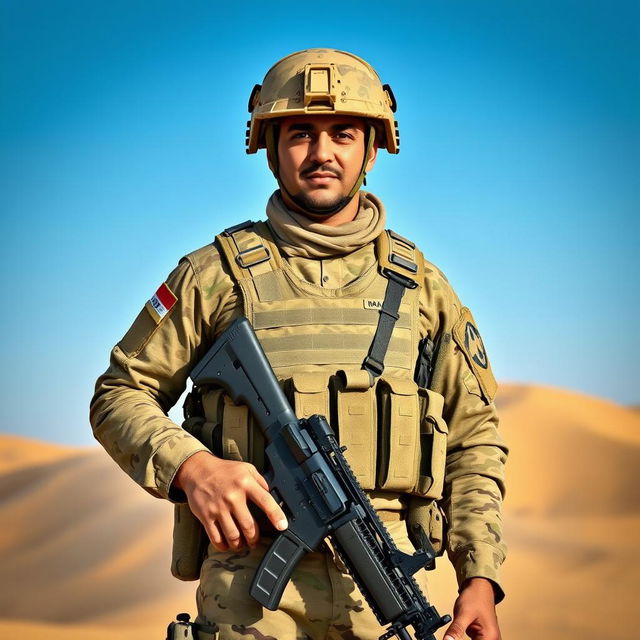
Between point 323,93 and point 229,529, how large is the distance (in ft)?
4.62

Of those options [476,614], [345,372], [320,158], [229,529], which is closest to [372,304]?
[345,372]

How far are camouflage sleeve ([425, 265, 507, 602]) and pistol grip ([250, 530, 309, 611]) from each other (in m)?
0.62

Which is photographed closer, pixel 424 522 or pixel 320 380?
pixel 320 380

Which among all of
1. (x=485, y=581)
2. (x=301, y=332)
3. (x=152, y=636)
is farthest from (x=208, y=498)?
(x=152, y=636)

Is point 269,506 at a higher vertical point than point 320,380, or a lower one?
lower

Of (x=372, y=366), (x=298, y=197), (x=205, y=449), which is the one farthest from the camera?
(x=298, y=197)

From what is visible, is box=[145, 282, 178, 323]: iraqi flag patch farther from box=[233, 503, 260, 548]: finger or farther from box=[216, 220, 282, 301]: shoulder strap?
box=[233, 503, 260, 548]: finger

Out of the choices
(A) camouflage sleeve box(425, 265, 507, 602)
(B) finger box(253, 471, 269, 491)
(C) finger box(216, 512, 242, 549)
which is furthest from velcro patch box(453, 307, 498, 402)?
(C) finger box(216, 512, 242, 549)

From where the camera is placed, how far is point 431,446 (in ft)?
11.8

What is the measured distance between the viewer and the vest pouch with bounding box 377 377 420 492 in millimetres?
Result: 3471

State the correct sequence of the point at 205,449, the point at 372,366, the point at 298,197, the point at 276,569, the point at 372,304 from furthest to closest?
the point at 298,197, the point at 372,304, the point at 372,366, the point at 205,449, the point at 276,569

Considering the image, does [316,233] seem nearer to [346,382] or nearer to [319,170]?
[319,170]

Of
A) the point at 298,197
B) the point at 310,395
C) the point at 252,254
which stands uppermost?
the point at 298,197

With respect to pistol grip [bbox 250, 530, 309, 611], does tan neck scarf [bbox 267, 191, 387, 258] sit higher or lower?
higher
